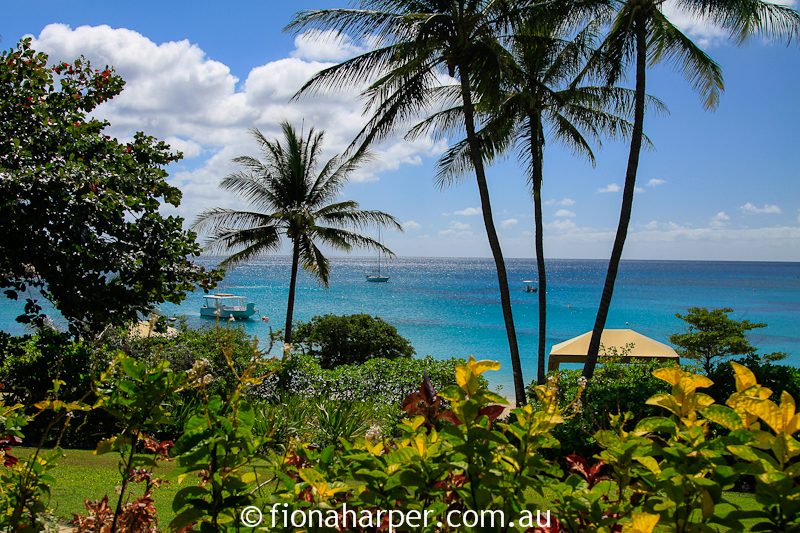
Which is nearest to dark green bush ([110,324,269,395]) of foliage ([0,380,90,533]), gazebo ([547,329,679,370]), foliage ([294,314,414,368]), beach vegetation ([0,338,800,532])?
foliage ([294,314,414,368])

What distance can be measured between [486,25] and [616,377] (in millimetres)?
7414

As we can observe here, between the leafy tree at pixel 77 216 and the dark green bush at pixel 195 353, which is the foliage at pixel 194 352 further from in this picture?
the leafy tree at pixel 77 216

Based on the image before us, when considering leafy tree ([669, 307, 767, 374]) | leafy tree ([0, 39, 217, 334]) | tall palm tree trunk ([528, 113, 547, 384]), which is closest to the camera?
leafy tree ([0, 39, 217, 334])

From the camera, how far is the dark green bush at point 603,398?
8203 mm

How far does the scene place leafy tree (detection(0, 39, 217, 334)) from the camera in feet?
15.3

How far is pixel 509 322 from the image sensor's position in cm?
1335

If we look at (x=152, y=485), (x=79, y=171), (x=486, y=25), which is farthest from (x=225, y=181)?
(x=152, y=485)

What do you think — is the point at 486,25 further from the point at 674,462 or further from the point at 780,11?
the point at 674,462

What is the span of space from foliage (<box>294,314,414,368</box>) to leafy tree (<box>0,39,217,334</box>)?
15316mm

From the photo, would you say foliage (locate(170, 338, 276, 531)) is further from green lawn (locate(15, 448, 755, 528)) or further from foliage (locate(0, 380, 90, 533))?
green lawn (locate(15, 448, 755, 528))

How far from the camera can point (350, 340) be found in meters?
20.9

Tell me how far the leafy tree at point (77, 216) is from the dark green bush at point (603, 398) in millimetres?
4645

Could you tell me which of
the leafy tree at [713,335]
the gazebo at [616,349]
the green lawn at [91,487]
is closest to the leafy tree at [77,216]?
the green lawn at [91,487]

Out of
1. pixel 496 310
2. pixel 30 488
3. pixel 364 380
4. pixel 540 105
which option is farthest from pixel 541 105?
pixel 496 310
